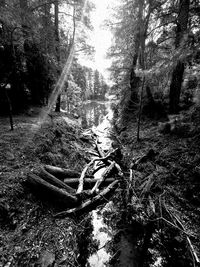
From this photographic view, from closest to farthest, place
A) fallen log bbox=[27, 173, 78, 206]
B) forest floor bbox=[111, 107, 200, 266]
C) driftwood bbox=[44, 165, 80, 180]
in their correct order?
forest floor bbox=[111, 107, 200, 266] → fallen log bbox=[27, 173, 78, 206] → driftwood bbox=[44, 165, 80, 180]

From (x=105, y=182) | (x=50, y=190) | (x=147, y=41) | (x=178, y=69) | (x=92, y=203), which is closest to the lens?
(x=50, y=190)

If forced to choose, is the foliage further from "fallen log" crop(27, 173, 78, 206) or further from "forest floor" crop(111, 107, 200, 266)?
"fallen log" crop(27, 173, 78, 206)

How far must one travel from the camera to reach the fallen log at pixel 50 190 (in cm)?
424

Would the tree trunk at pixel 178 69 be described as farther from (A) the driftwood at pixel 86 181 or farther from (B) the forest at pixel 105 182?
(A) the driftwood at pixel 86 181

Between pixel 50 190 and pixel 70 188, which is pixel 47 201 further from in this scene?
Answer: pixel 70 188

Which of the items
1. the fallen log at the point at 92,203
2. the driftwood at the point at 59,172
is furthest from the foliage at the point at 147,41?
the driftwood at the point at 59,172

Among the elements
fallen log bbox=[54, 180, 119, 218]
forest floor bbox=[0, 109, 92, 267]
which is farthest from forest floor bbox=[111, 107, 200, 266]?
forest floor bbox=[0, 109, 92, 267]

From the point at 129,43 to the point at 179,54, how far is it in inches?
352

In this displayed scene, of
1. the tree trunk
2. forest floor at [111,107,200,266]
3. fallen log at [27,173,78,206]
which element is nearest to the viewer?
forest floor at [111,107,200,266]

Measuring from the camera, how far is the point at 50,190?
4.27 m

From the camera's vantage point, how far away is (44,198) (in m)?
4.29

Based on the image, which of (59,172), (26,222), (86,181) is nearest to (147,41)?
(86,181)

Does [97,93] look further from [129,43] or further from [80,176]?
[80,176]

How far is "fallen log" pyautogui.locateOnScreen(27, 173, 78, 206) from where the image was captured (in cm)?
424
